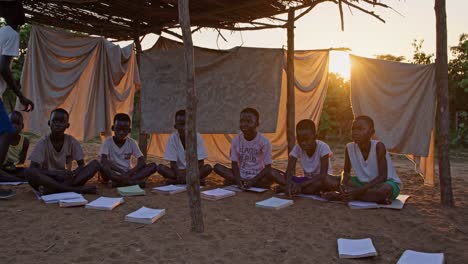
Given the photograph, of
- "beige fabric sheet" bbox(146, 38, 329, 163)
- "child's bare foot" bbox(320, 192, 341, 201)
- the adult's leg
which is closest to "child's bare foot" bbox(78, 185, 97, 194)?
the adult's leg

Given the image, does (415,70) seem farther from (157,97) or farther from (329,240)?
(157,97)

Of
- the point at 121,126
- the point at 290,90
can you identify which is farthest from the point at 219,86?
the point at 121,126

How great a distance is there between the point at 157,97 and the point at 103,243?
11.4ft

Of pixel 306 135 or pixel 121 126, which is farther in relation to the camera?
pixel 121 126

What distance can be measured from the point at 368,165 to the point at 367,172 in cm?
8

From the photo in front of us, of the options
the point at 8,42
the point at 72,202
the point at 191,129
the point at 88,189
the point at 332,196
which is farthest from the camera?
the point at 88,189

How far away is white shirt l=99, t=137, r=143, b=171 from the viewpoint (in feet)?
16.4

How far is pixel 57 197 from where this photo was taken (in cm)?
391

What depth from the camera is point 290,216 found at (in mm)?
3666

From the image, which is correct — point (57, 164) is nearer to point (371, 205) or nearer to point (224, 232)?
point (224, 232)

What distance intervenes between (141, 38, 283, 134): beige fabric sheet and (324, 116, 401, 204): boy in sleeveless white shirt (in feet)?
6.11

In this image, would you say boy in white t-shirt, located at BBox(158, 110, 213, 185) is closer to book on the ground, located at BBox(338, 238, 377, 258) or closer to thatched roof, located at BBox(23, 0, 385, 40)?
thatched roof, located at BBox(23, 0, 385, 40)

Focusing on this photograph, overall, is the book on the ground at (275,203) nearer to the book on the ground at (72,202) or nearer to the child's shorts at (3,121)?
the book on the ground at (72,202)

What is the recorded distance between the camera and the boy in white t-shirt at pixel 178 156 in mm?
5027
